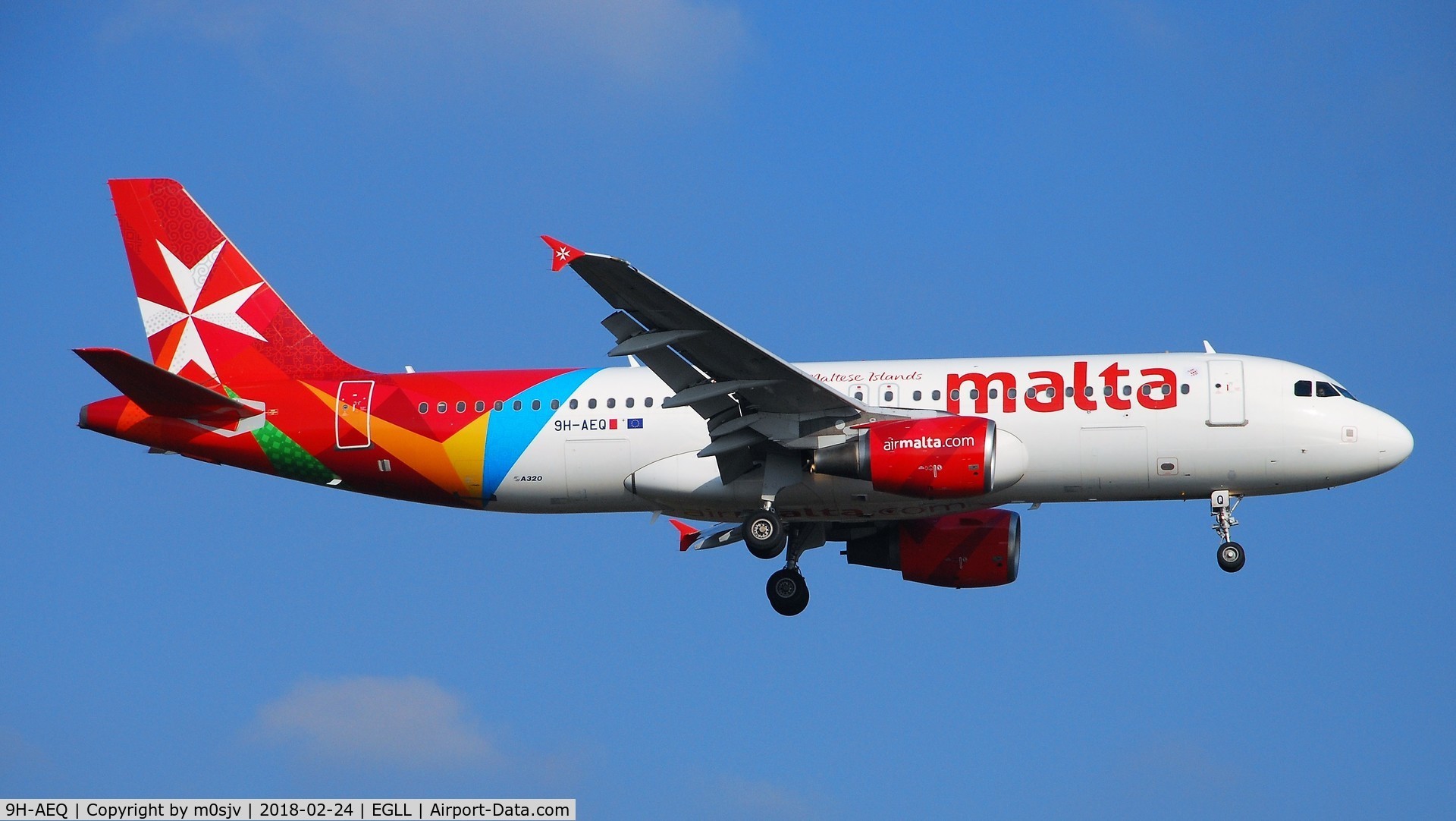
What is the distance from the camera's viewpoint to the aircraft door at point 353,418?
41.6m

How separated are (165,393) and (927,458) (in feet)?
54.7

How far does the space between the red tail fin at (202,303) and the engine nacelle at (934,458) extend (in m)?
12.4

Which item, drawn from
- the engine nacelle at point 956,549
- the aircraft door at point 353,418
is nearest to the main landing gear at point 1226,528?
the engine nacelle at point 956,549

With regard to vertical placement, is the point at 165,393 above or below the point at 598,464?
above

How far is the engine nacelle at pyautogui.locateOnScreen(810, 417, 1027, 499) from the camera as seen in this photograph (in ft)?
124

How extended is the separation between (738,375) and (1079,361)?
7.47m

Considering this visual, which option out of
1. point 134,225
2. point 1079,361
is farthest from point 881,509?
point 134,225

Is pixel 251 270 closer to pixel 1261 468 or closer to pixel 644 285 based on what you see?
pixel 644 285

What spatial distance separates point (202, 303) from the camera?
4406 cm

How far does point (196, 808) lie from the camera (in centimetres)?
3406

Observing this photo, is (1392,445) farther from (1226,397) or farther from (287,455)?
(287,455)

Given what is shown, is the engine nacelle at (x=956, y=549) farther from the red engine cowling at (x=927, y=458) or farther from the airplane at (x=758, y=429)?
the red engine cowling at (x=927, y=458)

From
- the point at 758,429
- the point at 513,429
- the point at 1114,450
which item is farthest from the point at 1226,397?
the point at 513,429

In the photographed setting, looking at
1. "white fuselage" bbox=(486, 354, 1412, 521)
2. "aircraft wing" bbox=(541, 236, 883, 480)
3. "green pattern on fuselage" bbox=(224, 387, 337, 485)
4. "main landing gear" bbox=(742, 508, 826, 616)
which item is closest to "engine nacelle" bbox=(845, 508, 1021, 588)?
"main landing gear" bbox=(742, 508, 826, 616)
